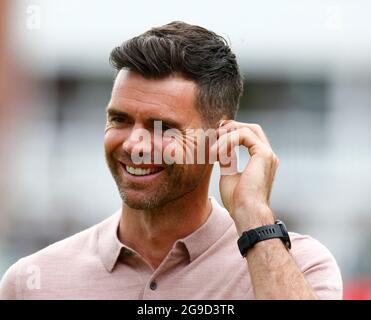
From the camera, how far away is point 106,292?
3.16m

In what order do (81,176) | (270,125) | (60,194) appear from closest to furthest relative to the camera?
(60,194), (81,176), (270,125)

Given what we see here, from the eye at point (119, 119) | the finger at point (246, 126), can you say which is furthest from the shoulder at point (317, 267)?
the eye at point (119, 119)

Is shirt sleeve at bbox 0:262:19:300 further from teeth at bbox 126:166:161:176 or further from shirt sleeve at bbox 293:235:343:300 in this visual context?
shirt sleeve at bbox 293:235:343:300

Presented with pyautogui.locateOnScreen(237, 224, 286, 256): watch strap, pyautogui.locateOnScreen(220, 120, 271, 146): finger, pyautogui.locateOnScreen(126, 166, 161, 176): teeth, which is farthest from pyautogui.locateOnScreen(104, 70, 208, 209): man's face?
pyautogui.locateOnScreen(237, 224, 286, 256): watch strap

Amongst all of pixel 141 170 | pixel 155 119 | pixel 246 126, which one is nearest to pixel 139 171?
pixel 141 170

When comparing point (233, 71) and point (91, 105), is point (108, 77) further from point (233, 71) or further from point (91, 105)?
point (233, 71)

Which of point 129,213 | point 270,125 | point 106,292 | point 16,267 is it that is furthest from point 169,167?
point 270,125

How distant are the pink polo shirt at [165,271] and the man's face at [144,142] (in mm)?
202

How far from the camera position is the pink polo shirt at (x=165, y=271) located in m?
3.11

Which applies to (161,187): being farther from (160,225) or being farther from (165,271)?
(165,271)

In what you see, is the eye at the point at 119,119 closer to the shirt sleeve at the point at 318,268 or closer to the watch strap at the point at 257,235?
the watch strap at the point at 257,235

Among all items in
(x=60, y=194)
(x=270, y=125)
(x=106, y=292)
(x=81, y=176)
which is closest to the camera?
(x=106, y=292)

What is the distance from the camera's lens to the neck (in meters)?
3.25

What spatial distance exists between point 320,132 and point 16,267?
40.0 ft
